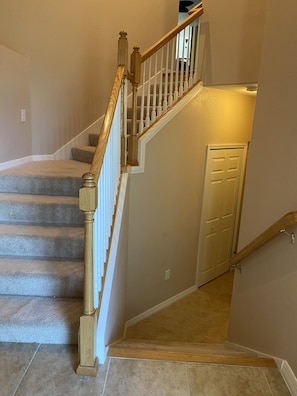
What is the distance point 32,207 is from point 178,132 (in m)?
1.88

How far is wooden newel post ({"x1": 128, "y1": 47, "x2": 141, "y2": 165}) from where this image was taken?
9.12ft

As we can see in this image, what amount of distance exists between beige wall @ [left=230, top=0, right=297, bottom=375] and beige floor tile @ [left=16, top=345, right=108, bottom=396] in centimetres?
120

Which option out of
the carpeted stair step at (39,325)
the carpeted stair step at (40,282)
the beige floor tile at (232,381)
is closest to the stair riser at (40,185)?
the carpeted stair step at (40,282)

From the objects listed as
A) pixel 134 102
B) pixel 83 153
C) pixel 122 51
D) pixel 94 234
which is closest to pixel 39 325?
pixel 94 234

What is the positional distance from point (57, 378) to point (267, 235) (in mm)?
1657

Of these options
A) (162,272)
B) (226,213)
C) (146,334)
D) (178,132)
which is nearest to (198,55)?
(178,132)

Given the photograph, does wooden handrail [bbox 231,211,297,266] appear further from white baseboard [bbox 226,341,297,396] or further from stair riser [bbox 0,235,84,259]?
stair riser [bbox 0,235,84,259]

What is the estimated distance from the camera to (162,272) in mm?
3916

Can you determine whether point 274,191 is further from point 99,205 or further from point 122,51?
point 122,51

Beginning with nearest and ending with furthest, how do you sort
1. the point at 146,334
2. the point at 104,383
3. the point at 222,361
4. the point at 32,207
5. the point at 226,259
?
the point at 104,383 < the point at 222,361 < the point at 32,207 < the point at 146,334 < the point at 226,259

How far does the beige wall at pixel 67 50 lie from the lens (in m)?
3.29

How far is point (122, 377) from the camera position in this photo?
5.46 feet

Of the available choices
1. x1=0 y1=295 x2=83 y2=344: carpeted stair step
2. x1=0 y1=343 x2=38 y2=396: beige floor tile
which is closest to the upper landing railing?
x1=0 y1=295 x2=83 y2=344: carpeted stair step

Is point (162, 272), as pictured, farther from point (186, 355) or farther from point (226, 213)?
point (186, 355)
